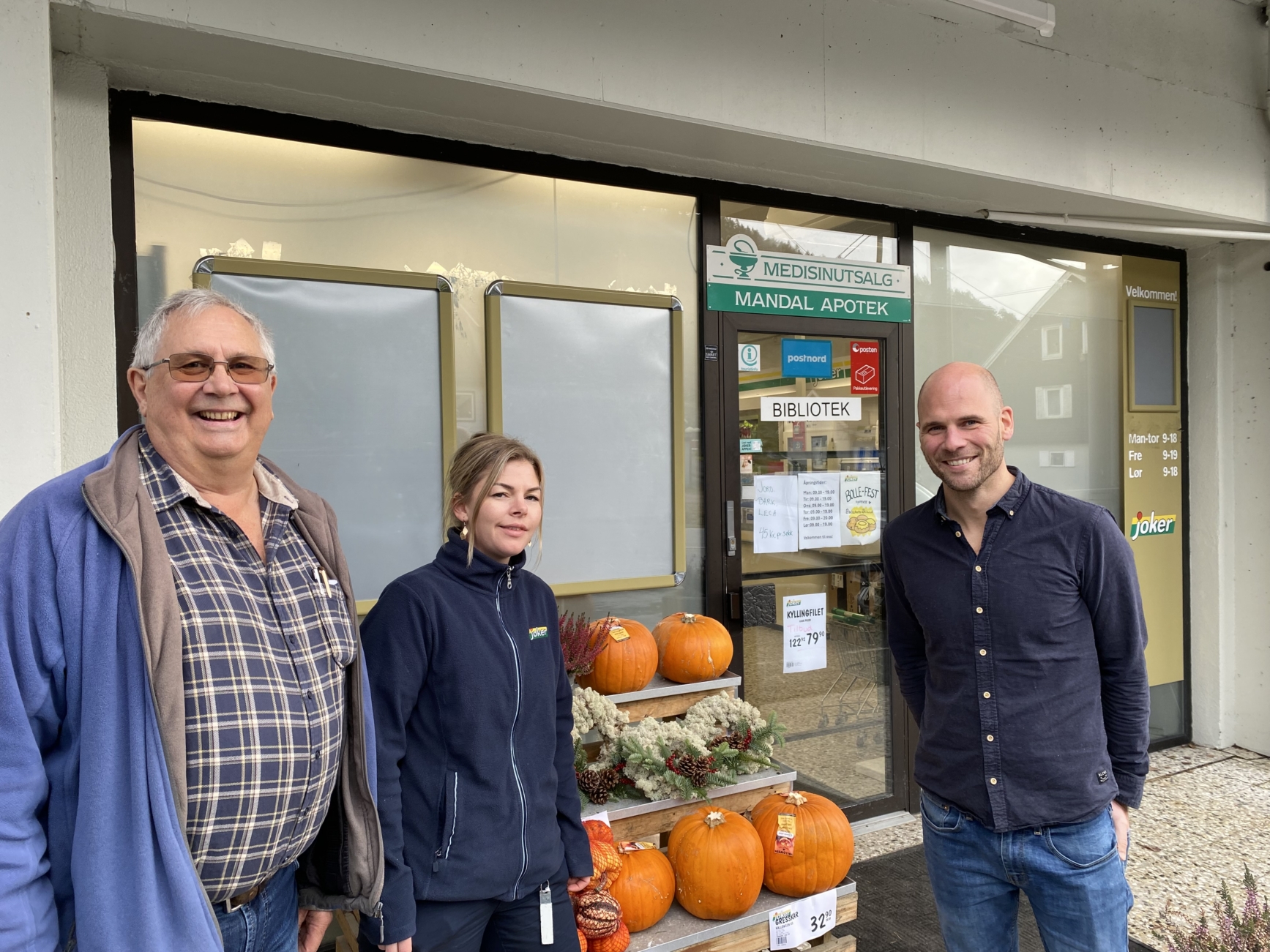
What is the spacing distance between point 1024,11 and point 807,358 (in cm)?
156

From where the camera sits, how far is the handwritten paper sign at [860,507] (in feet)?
13.6

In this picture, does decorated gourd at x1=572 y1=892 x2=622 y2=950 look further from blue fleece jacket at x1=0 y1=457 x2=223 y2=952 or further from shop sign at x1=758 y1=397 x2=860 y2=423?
shop sign at x1=758 y1=397 x2=860 y2=423

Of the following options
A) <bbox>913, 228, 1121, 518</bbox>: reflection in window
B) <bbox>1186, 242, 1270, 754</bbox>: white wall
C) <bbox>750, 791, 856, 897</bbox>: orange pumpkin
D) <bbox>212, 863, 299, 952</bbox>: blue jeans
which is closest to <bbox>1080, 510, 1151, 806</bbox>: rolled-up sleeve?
<bbox>750, 791, 856, 897</bbox>: orange pumpkin

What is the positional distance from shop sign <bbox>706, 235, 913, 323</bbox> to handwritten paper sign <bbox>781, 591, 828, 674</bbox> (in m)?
1.32

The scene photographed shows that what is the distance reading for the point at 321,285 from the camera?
2986mm

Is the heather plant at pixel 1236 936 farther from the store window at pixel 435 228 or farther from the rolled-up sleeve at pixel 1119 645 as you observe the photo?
the store window at pixel 435 228

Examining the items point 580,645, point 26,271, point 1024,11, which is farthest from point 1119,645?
point 26,271

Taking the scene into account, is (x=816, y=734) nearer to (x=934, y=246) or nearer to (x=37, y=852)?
(x=934, y=246)

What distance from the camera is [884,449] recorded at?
4223 millimetres

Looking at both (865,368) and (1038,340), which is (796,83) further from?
(1038,340)

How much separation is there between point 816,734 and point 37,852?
3.42 metres

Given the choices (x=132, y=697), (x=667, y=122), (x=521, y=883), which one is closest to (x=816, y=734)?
(x=521, y=883)

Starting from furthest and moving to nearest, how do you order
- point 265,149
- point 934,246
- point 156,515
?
point 934,246 < point 265,149 < point 156,515

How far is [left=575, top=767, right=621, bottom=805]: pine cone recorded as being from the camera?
8.87 ft
